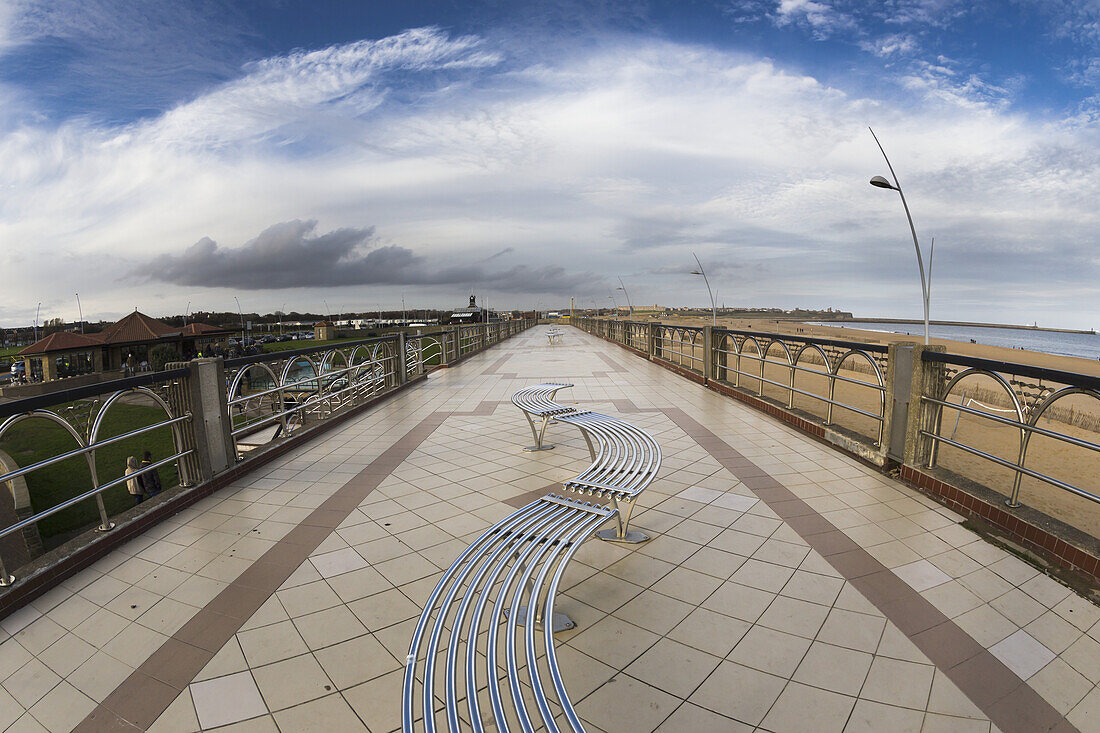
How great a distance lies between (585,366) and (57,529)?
17864mm

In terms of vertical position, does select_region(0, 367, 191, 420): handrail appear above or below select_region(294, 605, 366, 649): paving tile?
above

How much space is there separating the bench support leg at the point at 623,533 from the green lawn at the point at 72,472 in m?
8.01

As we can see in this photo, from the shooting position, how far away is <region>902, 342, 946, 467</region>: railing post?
412cm

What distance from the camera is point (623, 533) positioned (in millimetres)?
3191

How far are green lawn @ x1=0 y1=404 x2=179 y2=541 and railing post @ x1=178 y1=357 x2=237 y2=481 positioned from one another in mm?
4928

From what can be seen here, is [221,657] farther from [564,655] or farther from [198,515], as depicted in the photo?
[198,515]

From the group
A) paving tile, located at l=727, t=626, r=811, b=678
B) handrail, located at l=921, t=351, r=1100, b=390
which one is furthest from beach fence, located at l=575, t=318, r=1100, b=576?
paving tile, located at l=727, t=626, r=811, b=678

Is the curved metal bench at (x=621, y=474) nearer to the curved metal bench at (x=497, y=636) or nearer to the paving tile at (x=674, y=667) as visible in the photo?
the curved metal bench at (x=497, y=636)

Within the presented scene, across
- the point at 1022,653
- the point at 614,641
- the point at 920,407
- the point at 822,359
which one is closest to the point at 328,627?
the point at 614,641

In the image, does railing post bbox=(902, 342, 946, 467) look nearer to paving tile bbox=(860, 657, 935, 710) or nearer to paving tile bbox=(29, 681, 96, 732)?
paving tile bbox=(860, 657, 935, 710)

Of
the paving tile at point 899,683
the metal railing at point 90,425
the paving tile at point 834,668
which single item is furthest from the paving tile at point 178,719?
the paving tile at point 899,683

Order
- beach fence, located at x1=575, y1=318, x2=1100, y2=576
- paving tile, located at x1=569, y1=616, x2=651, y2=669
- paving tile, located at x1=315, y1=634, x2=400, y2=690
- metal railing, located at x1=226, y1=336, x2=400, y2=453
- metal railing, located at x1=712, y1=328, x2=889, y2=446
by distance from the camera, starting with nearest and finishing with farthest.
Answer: paving tile, located at x1=315, y1=634, x2=400, y2=690, paving tile, located at x1=569, y1=616, x2=651, y2=669, beach fence, located at x1=575, y1=318, x2=1100, y2=576, metal railing, located at x1=712, y1=328, x2=889, y2=446, metal railing, located at x1=226, y1=336, x2=400, y2=453

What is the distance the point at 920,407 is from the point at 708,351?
5.13 m

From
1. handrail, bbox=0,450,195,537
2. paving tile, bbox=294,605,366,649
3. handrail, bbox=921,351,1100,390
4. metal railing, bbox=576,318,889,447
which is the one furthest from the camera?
metal railing, bbox=576,318,889,447
